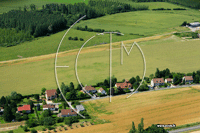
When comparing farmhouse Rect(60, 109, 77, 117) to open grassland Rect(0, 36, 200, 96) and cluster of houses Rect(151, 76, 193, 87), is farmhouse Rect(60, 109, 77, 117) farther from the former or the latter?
cluster of houses Rect(151, 76, 193, 87)

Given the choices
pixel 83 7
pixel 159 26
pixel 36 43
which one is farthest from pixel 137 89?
pixel 83 7

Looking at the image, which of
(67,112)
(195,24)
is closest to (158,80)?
(67,112)

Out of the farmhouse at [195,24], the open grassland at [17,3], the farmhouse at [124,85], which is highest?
the open grassland at [17,3]

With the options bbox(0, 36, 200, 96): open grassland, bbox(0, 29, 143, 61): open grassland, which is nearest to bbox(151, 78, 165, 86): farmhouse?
bbox(0, 36, 200, 96): open grassland

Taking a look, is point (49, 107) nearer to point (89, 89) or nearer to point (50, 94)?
point (50, 94)

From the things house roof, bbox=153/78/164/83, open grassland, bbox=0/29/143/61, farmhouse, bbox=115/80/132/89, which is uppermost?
open grassland, bbox=0/29/143/61

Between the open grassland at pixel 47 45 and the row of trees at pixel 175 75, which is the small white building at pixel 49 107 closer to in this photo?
the row of trees at pixel 175 75

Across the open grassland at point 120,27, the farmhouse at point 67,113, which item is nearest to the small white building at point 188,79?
the farmhouse at point 67,113
